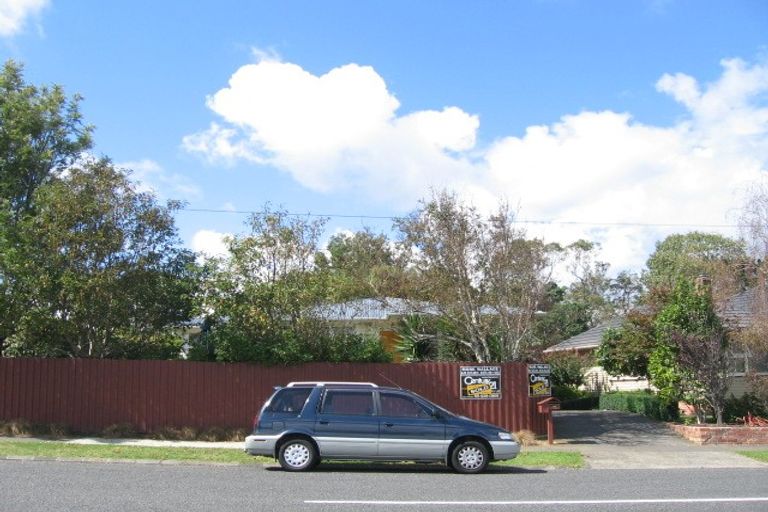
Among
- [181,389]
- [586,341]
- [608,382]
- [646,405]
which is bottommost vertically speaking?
[646,405]

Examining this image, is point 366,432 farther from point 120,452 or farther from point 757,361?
point 757,361

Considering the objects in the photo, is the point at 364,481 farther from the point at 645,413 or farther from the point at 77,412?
the point at 645,413

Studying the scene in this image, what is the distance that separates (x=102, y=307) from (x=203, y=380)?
2974 millimetres

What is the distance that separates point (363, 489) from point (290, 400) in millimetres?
2873

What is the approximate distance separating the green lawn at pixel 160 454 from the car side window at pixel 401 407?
254cm

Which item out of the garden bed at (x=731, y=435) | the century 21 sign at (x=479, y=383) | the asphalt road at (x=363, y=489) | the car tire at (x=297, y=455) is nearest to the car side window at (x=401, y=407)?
the asphalt road at (x=363, y=489)

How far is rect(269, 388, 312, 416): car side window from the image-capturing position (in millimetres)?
13195

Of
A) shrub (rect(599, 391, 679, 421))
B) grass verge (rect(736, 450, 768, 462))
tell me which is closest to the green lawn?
grass verge (rect(736, 450, 768, 462))

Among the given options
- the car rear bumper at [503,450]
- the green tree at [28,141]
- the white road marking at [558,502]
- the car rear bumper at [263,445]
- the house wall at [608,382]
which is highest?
the green tree at [28,141]

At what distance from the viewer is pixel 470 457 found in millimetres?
13094

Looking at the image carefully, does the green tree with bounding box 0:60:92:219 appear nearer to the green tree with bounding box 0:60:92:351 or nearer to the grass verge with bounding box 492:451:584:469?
the green tree with bounding box 0:60:92:351

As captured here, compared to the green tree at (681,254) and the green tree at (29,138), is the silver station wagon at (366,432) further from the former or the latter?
the green tree at (681,254)

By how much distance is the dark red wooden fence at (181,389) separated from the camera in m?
18.2

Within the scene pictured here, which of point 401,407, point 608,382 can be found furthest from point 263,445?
point 608,382
